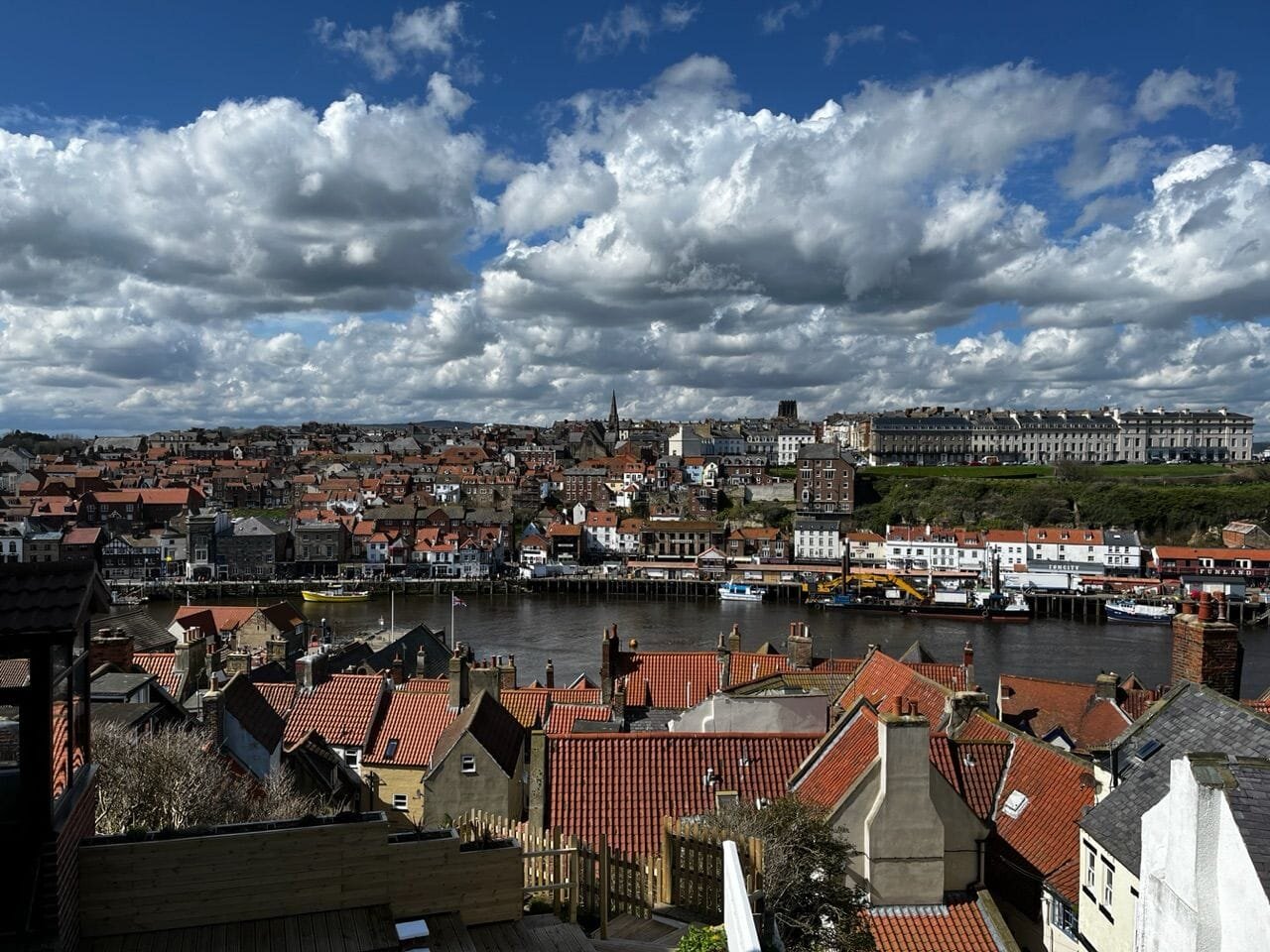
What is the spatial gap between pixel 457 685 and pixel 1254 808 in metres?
13.8

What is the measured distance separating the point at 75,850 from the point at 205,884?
2.44 ft

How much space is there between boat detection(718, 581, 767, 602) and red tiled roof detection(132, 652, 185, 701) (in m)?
54.3

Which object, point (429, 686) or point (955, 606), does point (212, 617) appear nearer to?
point (429, 686)

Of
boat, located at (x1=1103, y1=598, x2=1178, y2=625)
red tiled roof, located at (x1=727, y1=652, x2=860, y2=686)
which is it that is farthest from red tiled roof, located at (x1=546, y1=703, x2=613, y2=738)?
boat, located at (x1=1103, y1=598, x2=1178, y2=625)

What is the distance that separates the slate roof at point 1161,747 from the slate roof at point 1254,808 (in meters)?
1.37

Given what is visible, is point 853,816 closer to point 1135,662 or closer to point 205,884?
point 205,884

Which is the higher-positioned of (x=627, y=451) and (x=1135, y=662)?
(x=627, y=451)

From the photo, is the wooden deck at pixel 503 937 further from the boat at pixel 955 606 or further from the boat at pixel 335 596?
the boat at pixel 335 596

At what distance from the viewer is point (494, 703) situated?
51.3 feet

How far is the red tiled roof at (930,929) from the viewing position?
8.49 metres

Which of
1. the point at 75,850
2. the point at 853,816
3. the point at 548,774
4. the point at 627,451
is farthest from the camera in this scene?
the point at 627,451

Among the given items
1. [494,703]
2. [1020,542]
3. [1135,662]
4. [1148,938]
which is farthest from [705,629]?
[1148,938]

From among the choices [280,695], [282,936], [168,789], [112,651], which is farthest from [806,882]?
[112,651]

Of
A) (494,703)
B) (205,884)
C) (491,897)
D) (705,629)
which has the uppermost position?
(205,884)
